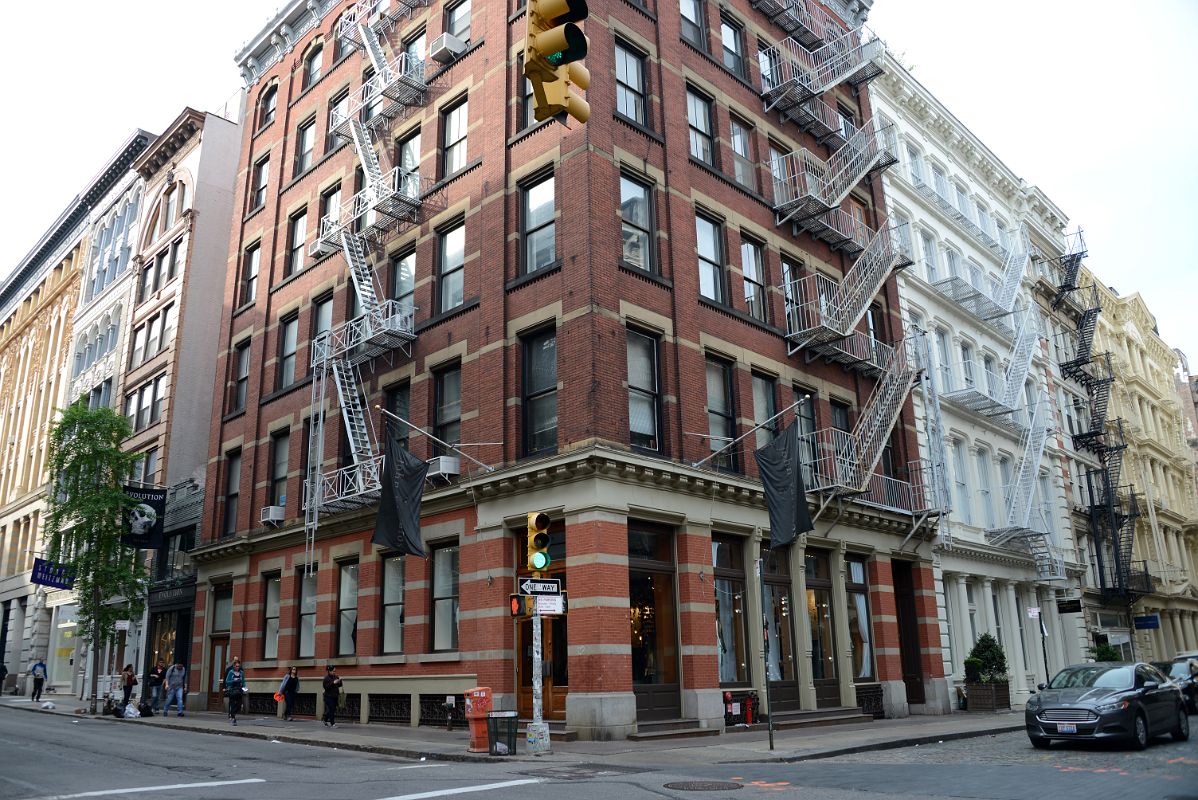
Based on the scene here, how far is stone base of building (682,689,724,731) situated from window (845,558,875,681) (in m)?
6.96

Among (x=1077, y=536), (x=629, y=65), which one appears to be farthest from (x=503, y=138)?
(x=1077, y=536)

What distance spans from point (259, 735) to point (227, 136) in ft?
100

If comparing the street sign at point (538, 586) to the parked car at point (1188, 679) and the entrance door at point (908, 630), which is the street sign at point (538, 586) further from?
the parked car at point (1188, 679)

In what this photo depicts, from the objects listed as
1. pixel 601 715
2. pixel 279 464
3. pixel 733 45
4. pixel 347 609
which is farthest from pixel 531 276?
pixel 279 464

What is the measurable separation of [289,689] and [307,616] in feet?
7.64

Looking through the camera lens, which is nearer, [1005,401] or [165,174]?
[1005,401]

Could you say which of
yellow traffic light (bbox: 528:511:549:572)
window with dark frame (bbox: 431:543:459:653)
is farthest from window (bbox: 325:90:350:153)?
yellow traffic light (bbox: 528:511:549:572)

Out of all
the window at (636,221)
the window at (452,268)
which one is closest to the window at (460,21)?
the window at (452,268)

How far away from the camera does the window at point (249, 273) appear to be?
3312 centimetres

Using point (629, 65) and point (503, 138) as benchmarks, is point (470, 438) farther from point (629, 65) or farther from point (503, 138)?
point (629, 65)

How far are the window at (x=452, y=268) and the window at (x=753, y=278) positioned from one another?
7.41 metres

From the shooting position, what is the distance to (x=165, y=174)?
141ft

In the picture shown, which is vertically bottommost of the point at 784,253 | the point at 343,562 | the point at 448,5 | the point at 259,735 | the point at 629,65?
the point at 259,735

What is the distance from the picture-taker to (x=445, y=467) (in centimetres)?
2144
